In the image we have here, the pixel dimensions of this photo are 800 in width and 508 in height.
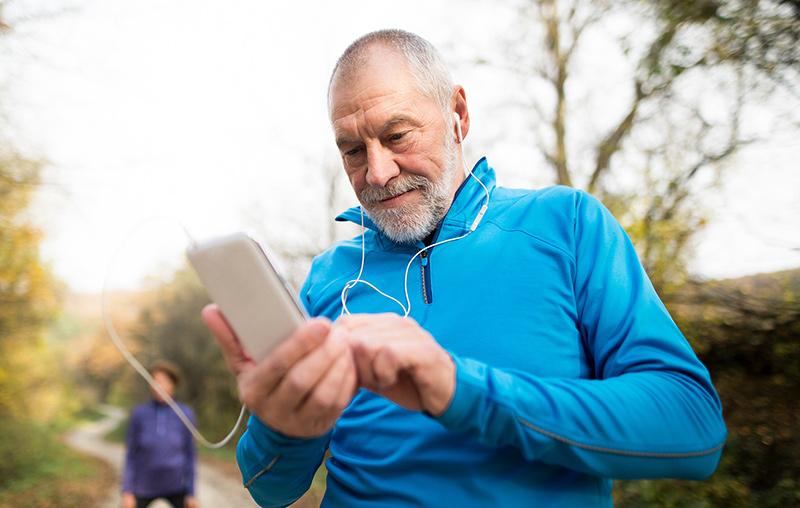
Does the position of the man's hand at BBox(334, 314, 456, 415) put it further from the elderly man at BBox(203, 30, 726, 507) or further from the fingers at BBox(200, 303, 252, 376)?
the fingers at BBox(200, 303, 252, 376)

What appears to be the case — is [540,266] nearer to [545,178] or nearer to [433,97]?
[433,97]

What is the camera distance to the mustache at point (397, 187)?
6.43 ft

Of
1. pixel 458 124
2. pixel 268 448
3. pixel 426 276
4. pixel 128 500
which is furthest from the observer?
pixel 128 500

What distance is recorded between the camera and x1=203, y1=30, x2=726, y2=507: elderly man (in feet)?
3.85

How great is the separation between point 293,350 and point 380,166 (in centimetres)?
95

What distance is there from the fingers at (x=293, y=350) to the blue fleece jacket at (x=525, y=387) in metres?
0.30

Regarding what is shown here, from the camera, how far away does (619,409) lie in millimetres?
1239

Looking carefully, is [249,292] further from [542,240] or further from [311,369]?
[542,240]

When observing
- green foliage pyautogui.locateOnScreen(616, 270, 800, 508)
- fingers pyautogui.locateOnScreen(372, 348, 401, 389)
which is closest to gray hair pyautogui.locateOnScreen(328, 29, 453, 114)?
fingers pyautogui.locateOnScreen(372, 348, 401, 389)

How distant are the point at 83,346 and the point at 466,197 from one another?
6246cm

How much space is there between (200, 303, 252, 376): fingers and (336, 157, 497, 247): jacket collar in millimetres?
786

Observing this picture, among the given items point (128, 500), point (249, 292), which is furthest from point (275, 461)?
point (128, 500)

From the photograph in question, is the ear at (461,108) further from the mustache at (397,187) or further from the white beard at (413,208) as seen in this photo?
the mustache at (397,187)

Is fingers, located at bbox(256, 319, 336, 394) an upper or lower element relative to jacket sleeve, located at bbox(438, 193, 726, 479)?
upper
